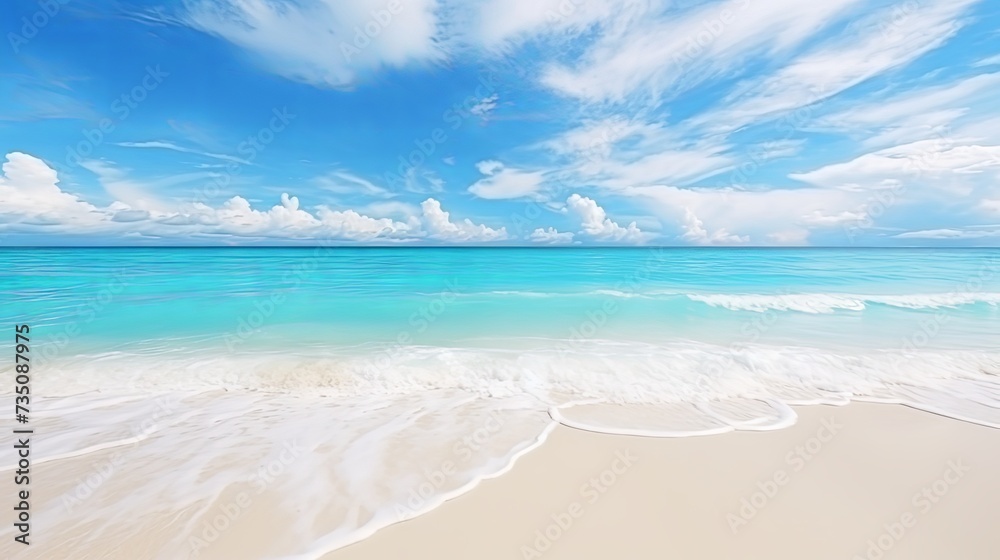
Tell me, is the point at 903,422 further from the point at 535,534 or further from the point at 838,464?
the point at 535,534

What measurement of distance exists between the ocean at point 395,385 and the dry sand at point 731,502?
0.34 metres

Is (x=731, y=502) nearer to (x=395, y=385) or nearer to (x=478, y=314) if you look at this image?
(x=395, y=385)

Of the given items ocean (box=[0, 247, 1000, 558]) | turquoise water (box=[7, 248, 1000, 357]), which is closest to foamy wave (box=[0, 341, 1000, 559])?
ocean (box=[0, 247, 1000, 558])

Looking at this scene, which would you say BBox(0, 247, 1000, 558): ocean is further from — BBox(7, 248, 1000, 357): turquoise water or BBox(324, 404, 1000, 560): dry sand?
BBox(324, 404, 1000, 560): dry sand

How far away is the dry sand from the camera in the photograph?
9.32 ft

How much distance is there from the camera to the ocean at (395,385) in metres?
3.57

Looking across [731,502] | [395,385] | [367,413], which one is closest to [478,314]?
[395,385]

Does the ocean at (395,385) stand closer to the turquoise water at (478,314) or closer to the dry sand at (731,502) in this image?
the turquoise water at (478,314)

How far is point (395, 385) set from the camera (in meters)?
6.66

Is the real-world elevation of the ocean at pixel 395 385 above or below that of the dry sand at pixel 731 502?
below

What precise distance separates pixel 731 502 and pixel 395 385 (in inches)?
204

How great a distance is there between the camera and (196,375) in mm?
7070

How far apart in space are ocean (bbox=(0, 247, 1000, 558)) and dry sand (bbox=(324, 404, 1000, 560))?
1.12 ft

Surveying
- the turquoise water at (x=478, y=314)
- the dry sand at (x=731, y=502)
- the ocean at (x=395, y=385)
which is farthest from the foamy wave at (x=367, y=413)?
the turquoise water at (x=478, y=314)
